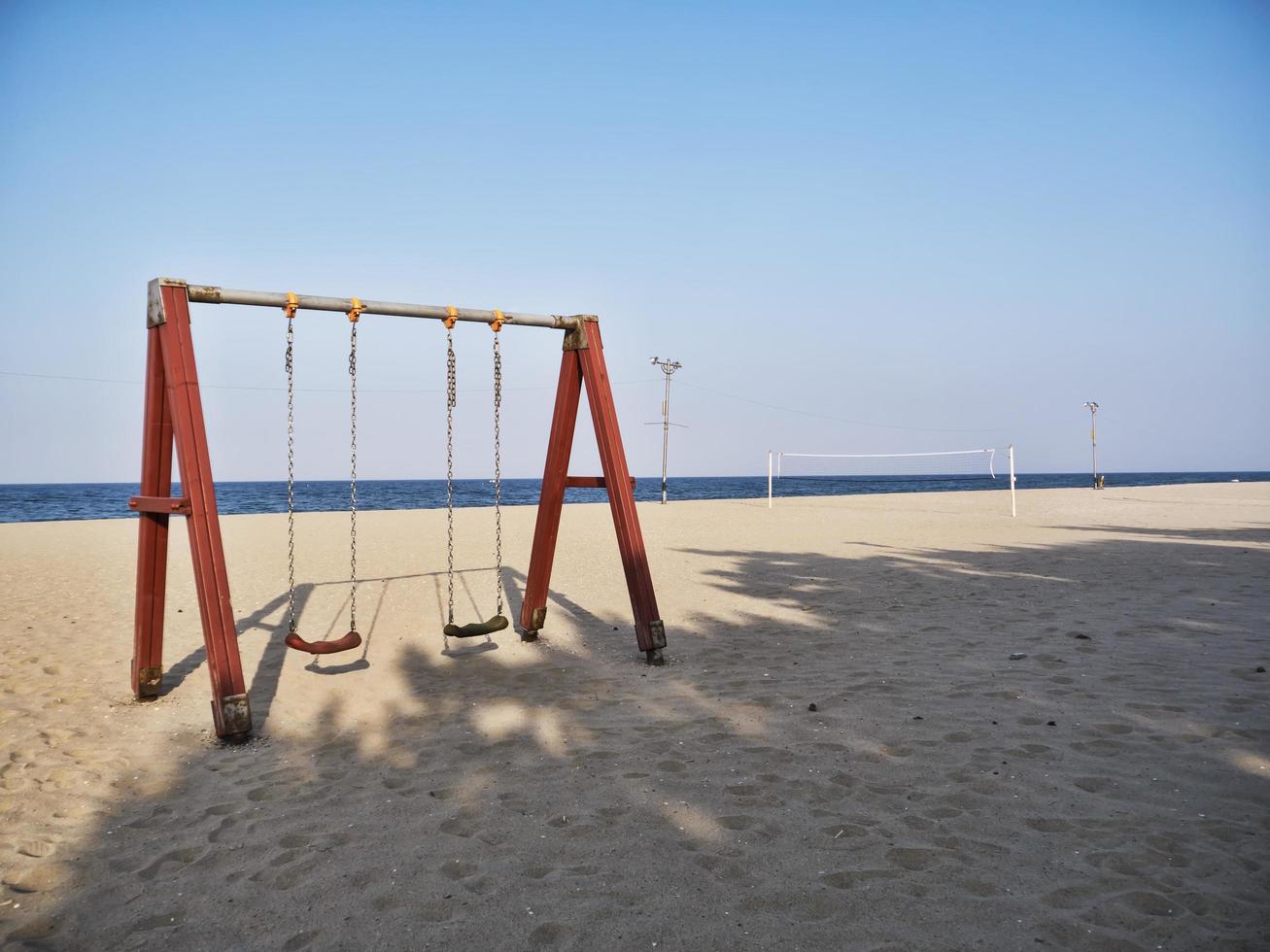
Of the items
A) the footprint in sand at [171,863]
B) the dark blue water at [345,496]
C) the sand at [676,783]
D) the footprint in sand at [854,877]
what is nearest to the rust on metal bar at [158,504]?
the sand at [676,783]

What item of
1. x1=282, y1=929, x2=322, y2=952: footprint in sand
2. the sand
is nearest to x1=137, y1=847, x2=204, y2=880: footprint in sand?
the sand

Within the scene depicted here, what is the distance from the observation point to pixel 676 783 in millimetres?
3545

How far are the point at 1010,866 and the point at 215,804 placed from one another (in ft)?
11.0

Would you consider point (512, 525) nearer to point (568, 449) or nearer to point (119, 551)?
point (119, 551)

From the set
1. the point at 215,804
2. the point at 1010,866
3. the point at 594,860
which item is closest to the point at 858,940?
the point at 1010,866

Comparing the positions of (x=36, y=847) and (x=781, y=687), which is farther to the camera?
(x=781, y=687)

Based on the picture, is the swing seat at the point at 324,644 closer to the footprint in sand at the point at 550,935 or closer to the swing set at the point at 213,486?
the swing set at the point at 213,486

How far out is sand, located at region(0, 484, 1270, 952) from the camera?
99.0 inches

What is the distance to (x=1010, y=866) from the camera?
2730mm

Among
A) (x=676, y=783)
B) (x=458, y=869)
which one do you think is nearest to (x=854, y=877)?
(x=676, y=783)

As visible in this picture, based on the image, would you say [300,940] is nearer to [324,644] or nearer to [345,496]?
[324,644]

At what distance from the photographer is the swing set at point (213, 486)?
4.45m

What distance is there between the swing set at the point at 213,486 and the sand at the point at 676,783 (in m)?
0.35

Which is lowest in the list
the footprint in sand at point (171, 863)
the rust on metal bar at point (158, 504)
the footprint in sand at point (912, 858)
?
the footprint in sand at point (171, 863)
